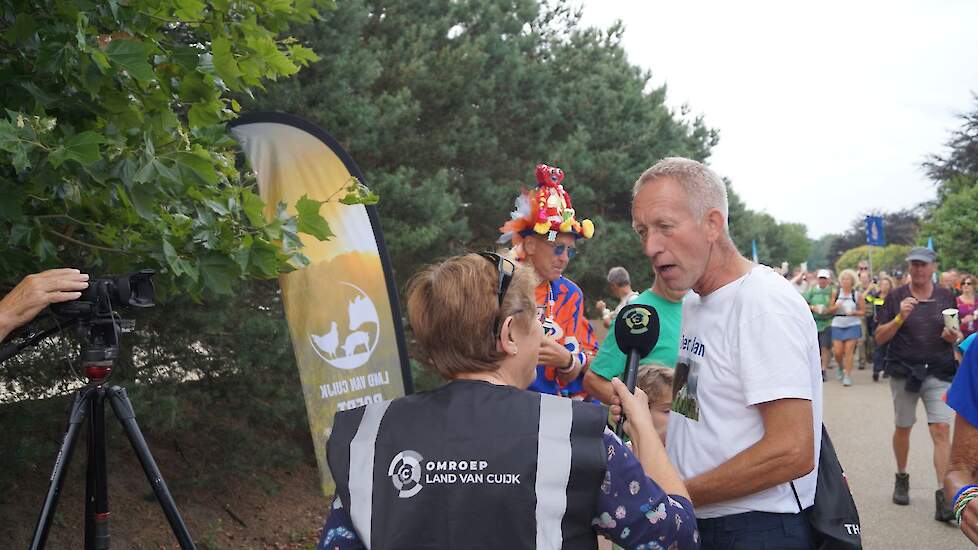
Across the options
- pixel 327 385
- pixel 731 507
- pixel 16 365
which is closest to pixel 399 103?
pixel 327 385

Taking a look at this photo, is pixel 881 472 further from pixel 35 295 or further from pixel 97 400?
pixel 35 295

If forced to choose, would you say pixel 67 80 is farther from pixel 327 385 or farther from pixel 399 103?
pixel 399 103

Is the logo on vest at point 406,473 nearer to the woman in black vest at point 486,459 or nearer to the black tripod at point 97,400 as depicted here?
the woman in black vest at point 486,459

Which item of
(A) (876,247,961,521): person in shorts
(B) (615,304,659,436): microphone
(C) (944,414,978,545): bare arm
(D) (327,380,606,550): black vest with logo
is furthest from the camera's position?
(A) (876,247,961,521): person in shorts

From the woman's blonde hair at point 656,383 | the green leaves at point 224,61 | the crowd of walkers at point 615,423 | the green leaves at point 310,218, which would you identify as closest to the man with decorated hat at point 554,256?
the woman's blonde hair at point 656,383

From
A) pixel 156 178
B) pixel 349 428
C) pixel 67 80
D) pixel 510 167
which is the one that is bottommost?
pixel 349 428

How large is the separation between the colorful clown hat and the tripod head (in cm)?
197

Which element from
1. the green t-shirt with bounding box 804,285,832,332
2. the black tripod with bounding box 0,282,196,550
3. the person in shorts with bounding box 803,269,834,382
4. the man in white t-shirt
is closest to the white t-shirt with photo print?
the man in white t-shirt

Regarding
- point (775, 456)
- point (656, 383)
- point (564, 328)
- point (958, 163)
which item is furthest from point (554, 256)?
point (958, 163)

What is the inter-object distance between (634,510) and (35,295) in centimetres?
253

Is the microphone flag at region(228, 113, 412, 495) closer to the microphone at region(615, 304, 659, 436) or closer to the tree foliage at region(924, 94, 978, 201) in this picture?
the microphone at region(615, 304, 659, 436)

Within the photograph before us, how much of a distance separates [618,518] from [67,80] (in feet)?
9.23

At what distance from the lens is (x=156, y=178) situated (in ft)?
11.2

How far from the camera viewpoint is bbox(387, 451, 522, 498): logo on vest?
188 cm
